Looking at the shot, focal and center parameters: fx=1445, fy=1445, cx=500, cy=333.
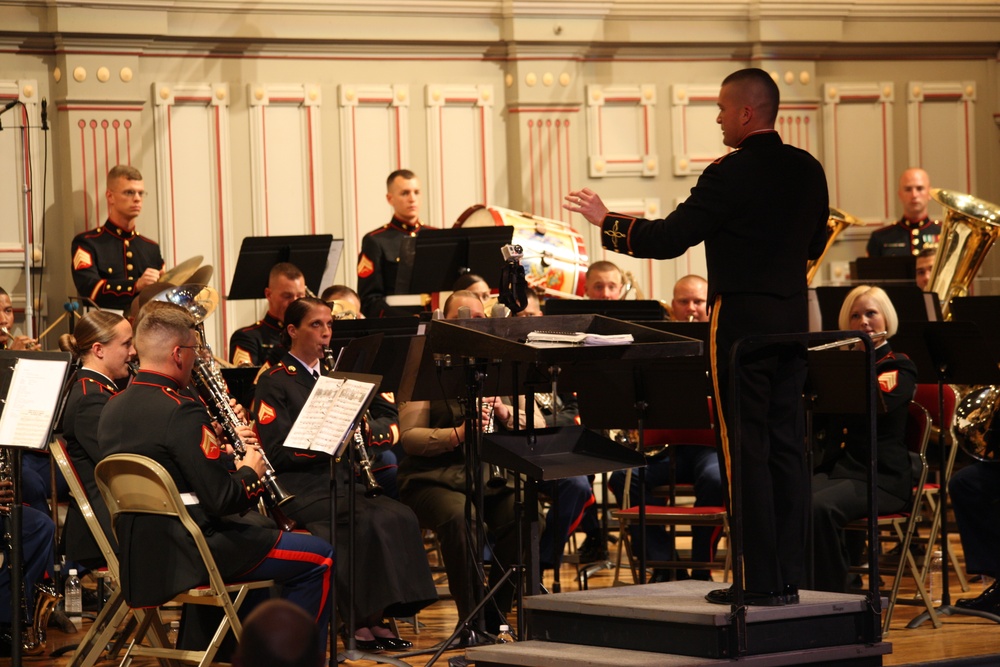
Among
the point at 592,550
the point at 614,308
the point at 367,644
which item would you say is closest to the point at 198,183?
the point at 614,308

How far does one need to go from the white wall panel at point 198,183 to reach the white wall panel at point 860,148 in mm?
4348

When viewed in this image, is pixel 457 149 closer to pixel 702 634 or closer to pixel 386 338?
pixel 386 338

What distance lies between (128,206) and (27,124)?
3.38 feet

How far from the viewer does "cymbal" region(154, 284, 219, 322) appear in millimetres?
6152

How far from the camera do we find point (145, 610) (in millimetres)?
4672

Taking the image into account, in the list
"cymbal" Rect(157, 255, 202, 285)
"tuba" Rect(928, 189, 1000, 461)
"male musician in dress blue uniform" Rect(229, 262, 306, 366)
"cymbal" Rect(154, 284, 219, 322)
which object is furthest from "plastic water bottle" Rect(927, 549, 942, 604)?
"cymbal" Rect(157, 255, 202, 285)

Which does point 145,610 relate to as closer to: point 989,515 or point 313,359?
point 313,359

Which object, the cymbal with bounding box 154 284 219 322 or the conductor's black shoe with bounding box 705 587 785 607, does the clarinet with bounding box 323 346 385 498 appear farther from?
the conductor's black shoe with bounding box 705 587 785 607

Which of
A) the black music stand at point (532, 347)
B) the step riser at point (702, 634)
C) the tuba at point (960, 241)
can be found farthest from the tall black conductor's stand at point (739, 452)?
the tuba at point (960, 241)

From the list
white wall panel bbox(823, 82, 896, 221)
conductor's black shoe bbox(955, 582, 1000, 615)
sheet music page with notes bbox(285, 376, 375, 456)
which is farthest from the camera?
white wall panel bbox(823, 82, 896, 221)

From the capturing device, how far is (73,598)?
19.8 feet

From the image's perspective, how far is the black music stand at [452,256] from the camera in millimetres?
7309

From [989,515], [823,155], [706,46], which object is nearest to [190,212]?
[706,46]

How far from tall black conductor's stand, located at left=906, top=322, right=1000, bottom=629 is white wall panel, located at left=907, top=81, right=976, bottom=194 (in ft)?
17.4
